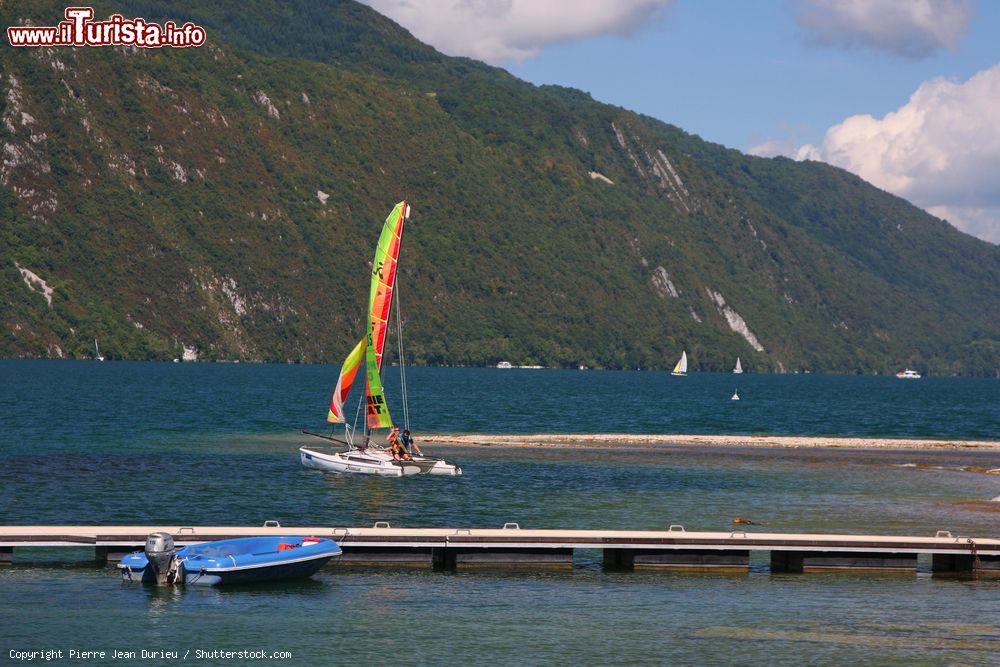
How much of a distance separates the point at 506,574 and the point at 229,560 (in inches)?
336

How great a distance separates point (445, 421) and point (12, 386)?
76813mm

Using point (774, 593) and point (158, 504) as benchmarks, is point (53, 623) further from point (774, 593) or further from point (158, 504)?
point (158, 504)

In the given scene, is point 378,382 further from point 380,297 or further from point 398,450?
point 380,297

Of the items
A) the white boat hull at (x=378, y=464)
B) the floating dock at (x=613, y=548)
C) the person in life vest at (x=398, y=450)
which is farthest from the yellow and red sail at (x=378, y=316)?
the floating dock at (x=613, y=548)

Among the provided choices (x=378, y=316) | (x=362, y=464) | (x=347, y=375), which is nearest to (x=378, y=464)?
(x=362, y=464)

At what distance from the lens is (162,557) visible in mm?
38531

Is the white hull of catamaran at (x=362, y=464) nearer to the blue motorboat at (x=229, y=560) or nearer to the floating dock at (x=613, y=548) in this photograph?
the floating dock at (x=613, y=548)

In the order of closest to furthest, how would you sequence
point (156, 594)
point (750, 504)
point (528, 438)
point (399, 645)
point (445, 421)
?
point (399, 645) < point (156, 594) < point (750, 504) < point (528, 438) < point (445, 421)

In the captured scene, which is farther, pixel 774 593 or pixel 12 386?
pixel 12 386

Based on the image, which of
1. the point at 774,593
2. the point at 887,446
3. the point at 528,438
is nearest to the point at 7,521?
the point at 774,593

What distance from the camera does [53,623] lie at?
112 feet

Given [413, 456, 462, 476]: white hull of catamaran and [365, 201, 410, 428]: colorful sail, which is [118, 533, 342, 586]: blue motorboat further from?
[365, 201, 410, 428]: colorful sail

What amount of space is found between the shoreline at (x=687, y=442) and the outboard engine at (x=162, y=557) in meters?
59.5

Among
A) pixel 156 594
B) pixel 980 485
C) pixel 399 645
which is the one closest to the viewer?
pixel 399 645
